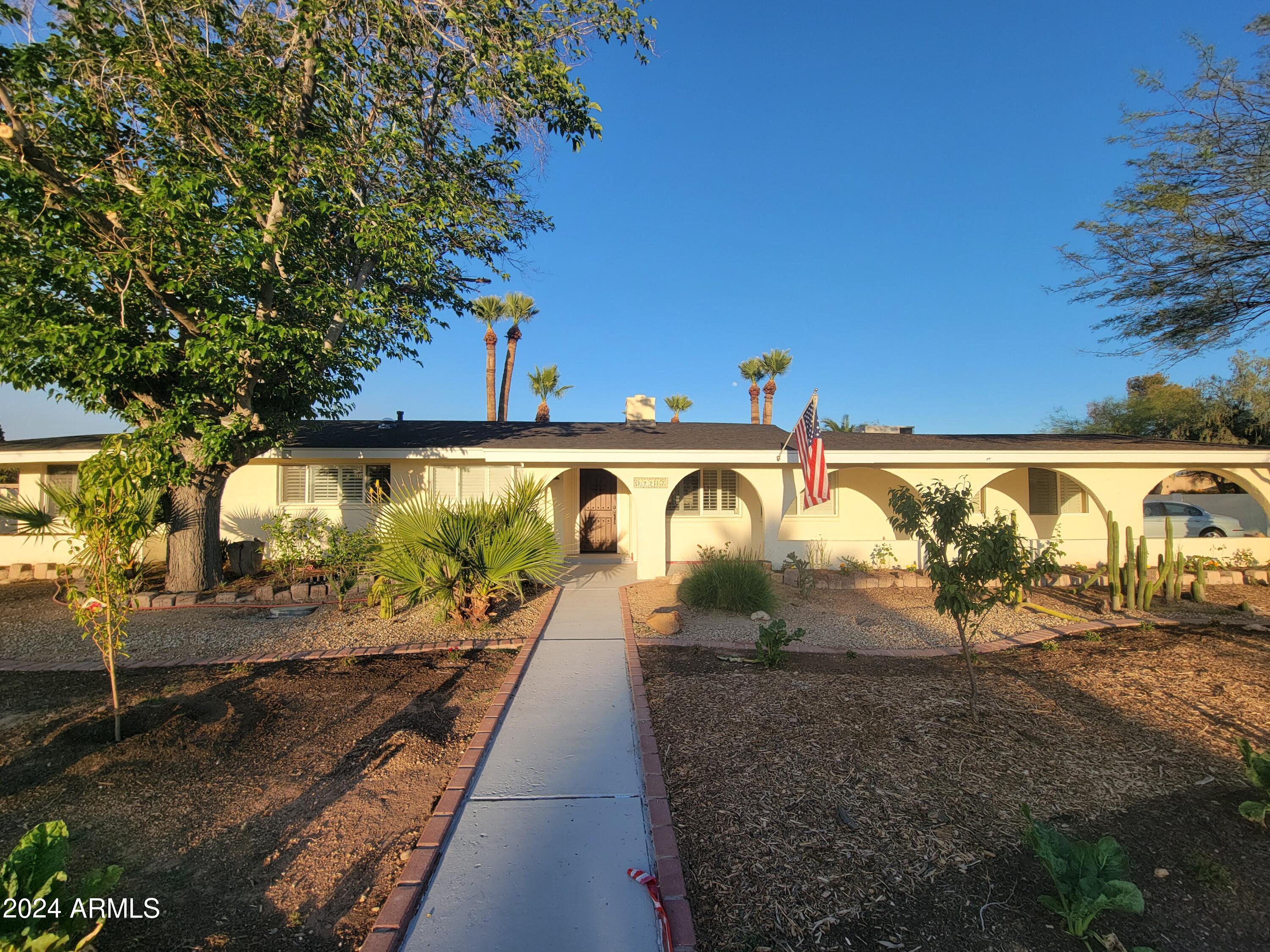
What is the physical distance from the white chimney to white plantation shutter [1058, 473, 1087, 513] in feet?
33.5

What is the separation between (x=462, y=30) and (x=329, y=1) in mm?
1614

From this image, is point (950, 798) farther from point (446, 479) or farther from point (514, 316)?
point (514, 316)

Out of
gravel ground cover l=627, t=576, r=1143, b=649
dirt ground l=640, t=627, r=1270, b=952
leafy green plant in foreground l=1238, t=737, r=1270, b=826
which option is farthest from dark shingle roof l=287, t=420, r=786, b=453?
leafy green plant in foreground l=1238, t=737, r=1270, b=826

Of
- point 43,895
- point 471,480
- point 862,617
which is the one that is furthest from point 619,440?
point 43,895

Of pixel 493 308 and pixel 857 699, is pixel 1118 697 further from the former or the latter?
pixel 493 308

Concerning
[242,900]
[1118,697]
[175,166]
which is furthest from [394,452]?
[1118,697]

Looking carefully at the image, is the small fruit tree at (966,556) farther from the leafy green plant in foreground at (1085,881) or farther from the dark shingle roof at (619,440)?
the dark shingle roof at (619,440)

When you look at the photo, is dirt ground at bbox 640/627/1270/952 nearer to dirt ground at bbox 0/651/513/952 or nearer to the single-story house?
dirt ground at bbox 0/651/513/952

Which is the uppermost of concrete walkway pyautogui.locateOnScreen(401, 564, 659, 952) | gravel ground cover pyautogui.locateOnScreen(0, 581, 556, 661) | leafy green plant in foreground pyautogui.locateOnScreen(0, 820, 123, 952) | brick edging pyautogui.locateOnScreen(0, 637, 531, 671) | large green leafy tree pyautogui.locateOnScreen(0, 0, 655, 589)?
large green leafy tree pyautogui.locateOnScreen(0, 0, 655, 589)

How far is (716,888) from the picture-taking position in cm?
271

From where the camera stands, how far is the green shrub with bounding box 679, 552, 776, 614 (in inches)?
338

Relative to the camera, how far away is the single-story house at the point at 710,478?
1098cm

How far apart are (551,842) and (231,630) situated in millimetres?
6522

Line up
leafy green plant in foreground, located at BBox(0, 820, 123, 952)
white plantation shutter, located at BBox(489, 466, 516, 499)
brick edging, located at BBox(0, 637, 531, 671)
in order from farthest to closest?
white plantation shutter, located at BBox(489, 466, 516, 499) < brick edging, located at BBox(0, 637, 531, 671) < leafy green plant in foreground, located at BBox(0, 820, 123, 952)
